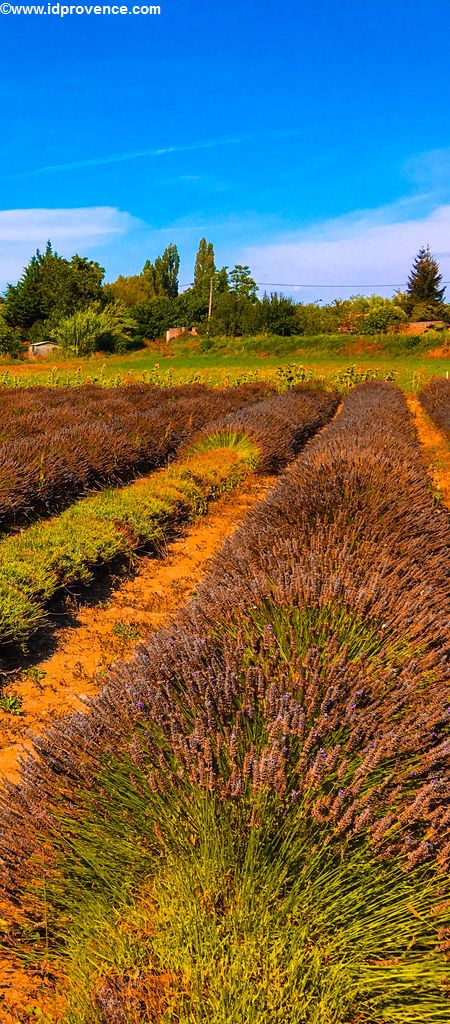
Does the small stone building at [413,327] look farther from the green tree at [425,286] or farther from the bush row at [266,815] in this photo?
the bush row at [266,815]

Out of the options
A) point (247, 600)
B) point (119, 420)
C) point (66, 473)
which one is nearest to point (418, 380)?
point (119, 420)

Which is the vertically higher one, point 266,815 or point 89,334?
point 89,334

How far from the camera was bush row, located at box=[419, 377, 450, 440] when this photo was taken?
12.4 meters

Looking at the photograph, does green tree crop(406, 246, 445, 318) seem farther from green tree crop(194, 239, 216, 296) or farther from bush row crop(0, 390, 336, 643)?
bush row crop(0, 390, 336, 643)

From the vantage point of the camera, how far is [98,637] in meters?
3.83

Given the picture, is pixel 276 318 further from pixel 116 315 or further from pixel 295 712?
pixel 295 712

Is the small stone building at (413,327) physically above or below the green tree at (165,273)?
below

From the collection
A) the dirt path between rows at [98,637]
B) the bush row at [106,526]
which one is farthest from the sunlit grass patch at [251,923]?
the bush row at [106,526]

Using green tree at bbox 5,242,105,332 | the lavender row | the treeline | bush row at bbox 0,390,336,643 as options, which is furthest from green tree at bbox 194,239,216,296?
the lavender row

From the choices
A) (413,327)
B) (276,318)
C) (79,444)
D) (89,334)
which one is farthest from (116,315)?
(79,444)

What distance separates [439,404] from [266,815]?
15182 millimetres

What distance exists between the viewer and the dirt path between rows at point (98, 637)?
2.84m

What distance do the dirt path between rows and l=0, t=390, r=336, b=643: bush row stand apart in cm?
24

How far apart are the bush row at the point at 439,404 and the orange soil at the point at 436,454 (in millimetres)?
201
